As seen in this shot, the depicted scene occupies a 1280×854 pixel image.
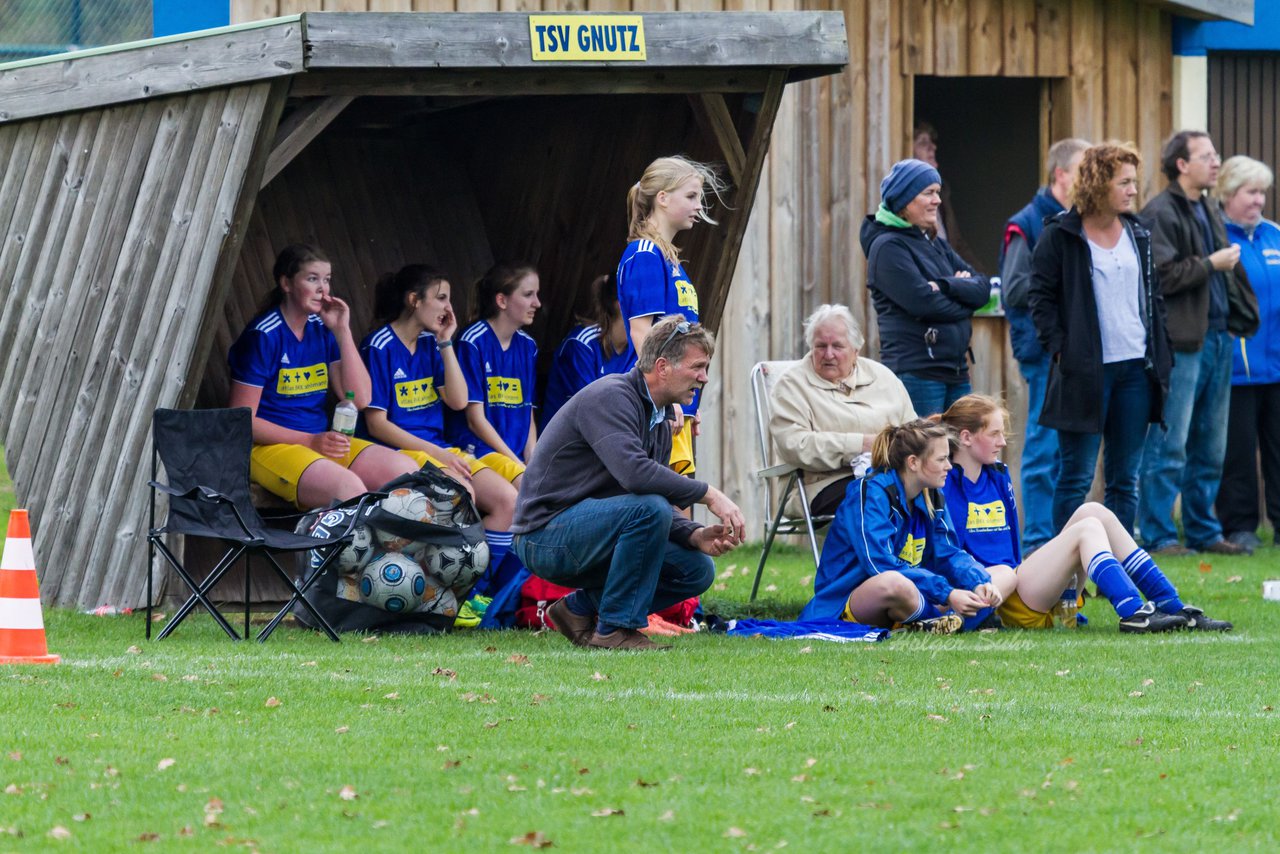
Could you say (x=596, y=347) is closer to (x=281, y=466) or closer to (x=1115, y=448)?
(x=281, y=466)

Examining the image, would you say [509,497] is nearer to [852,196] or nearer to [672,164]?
[672,164]

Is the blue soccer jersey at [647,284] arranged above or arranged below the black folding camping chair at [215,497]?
above

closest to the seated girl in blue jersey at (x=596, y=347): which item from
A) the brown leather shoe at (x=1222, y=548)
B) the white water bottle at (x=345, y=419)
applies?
the white water bottle at (x=345, y=419)

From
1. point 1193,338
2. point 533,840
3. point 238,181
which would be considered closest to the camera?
point 533,840

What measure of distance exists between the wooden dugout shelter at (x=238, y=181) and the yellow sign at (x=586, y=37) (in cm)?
3

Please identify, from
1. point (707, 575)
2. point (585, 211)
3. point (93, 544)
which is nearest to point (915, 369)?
point (585, 211)

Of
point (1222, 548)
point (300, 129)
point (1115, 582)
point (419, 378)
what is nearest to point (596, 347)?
point (419, 378)

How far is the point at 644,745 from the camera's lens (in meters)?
5.59

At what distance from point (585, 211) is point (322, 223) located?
134 cm

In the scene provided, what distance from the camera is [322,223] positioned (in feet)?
34.4

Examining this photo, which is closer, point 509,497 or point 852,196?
point 509,497

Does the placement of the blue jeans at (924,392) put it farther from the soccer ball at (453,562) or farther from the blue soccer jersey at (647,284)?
the soccer ball at (453,562)

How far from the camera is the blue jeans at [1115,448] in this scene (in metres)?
9.84

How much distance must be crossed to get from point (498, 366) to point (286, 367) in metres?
1.07
